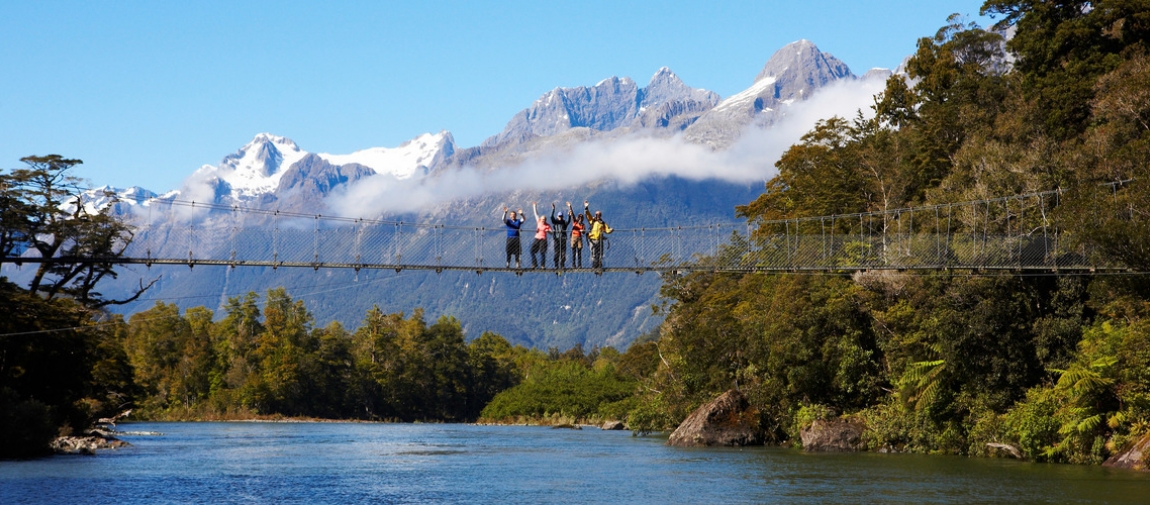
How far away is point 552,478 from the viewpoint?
1061 inches

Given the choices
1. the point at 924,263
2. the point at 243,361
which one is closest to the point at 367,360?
the point at 243,361

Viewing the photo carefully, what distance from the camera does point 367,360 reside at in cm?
8700

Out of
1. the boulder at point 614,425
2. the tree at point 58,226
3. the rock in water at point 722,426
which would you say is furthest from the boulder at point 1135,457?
the boulder at point 614,425

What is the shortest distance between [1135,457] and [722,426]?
48.6 feet

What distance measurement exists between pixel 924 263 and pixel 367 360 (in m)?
63.3

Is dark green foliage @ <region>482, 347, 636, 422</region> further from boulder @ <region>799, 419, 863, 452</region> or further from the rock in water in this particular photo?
boulder @ <region>799, 419, 863, 452</region>

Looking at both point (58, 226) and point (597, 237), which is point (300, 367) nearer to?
point (58, 226)

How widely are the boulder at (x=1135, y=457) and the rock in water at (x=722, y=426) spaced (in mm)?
13496

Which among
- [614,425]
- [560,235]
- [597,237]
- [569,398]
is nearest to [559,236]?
[560,235]

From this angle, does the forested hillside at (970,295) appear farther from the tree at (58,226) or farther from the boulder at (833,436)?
Answer: the tree at (58,226)

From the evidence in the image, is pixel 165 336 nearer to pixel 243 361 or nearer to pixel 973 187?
pixel 243 361

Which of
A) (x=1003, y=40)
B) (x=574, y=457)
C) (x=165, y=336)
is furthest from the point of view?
(x=165, y=336)

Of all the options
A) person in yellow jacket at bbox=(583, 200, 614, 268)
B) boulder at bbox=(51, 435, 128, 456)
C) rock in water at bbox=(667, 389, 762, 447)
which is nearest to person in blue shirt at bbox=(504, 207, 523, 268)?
person in yellow jacket at bbox=(583, 200, 614, 268)

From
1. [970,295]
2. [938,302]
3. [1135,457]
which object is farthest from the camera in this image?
[938,302]
